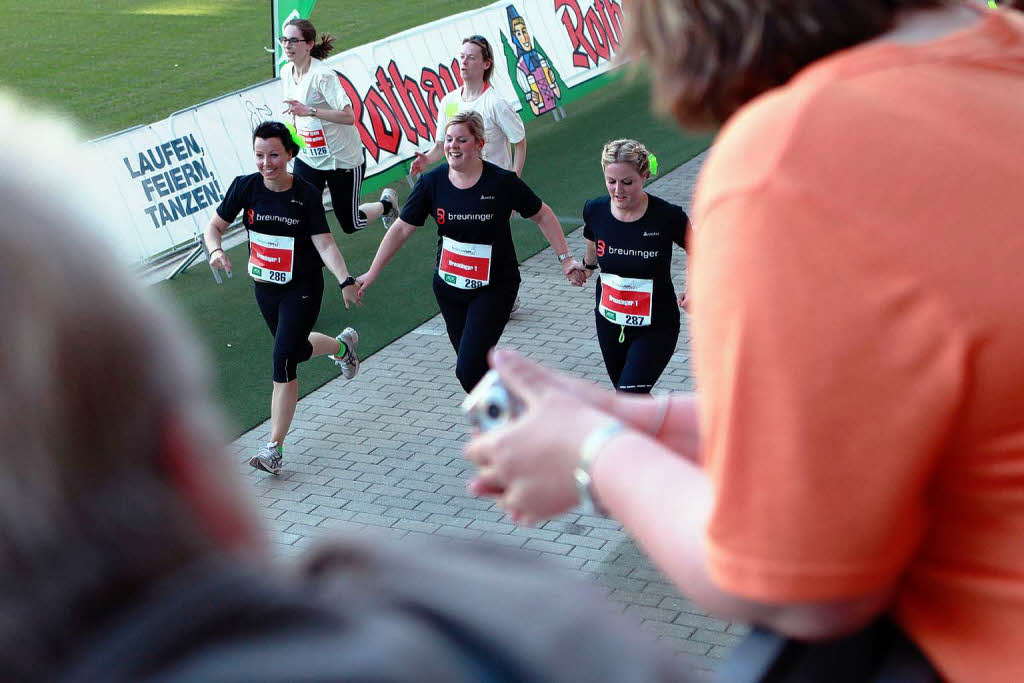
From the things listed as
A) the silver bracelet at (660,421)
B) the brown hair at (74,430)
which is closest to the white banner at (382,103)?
the silver bracelet at (660,421)

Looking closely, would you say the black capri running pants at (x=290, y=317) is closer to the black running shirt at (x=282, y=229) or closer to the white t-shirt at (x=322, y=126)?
the black running shirt at (x=282, y=229)

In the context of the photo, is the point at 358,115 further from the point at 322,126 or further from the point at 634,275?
the point at 634,275

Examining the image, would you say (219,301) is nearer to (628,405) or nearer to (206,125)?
(206,125)

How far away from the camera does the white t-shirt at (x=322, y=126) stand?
11.4 m

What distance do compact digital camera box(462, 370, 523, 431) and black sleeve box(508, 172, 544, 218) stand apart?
22.1 ft

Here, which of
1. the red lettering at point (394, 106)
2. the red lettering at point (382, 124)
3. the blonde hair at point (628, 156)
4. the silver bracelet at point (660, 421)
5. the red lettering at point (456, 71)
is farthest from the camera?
the red lettering at point (456, 71)

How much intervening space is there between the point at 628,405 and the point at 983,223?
1.76 ft

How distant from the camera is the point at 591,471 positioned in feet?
4.20

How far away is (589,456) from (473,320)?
6556mm

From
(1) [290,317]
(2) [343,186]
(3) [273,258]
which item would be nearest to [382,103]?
(2) [343,186]

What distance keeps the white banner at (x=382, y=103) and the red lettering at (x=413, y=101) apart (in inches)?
0.4

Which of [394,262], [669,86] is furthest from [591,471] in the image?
[394,262]

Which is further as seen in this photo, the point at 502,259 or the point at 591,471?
the point at 502,259

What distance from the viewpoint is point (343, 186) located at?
1175 cm
